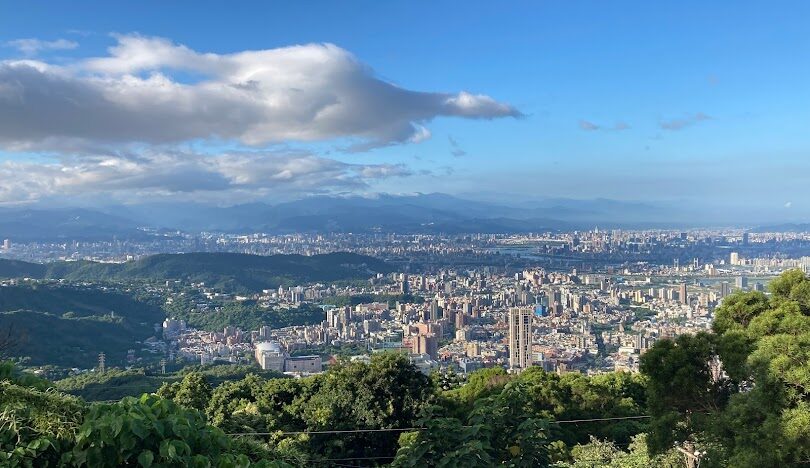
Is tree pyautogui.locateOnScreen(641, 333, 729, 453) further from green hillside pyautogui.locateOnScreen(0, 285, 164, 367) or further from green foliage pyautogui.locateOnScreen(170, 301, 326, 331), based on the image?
green foliage pyautogui.locateOnScreen(170, 301, 326, 331)

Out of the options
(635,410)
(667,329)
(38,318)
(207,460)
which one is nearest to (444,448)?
(207,460)

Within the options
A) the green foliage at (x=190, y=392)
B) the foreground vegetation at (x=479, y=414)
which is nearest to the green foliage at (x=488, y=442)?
the foreground vegetation at (x=479, y=414)

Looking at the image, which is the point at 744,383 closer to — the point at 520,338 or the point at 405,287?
the point at 520,338

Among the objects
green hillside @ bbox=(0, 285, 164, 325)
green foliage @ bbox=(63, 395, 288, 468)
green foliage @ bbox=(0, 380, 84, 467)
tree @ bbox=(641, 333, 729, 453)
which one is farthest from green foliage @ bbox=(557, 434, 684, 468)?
green hillside @ bbox=(0, 285, 164, 325)

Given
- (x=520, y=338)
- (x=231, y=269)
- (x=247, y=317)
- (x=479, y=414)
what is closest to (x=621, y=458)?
(x=479, y=414)

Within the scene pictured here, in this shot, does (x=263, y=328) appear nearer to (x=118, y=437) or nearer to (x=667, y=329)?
(x=667, y=329)

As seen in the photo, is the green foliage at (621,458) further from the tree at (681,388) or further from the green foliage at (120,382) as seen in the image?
the green foliage at (120,382)
